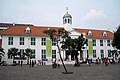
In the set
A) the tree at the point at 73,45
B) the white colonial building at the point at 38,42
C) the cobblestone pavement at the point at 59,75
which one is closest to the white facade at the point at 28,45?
the white colonial building at the point at 38,42

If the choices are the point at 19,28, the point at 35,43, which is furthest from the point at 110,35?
the point at 19,28

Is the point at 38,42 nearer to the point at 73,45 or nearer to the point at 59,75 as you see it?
the point at 73,45

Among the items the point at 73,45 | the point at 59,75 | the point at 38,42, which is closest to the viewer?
the point at 59,75

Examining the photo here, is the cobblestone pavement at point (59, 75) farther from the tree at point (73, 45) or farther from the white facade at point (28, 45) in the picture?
the white facade at point (28, 45)

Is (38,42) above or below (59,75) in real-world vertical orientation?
above

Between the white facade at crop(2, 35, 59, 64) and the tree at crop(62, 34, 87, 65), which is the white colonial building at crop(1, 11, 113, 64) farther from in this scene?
the tree at crop(62, 34, 87, 65)

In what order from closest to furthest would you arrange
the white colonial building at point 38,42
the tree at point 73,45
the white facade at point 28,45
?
the tree at point 73,45, the white facade at point 28,45, the white colonial building at point 38,42

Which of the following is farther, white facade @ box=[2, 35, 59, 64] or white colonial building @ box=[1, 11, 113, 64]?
white colonial building @ box=[1, 11, 113, 64]

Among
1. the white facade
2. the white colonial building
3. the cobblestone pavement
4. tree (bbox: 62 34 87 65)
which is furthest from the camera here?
the white colonial building

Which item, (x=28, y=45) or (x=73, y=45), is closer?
(x=73, y=45)

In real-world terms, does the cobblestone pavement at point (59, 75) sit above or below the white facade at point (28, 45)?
below

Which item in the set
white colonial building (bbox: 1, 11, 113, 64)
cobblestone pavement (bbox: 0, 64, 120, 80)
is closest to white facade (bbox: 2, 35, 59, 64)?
white colonial building (bbox: 1, 11, 113, 64)

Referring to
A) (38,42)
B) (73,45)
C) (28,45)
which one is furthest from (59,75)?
(38,42)

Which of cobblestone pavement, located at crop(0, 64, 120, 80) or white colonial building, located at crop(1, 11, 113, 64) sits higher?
white colonial building, located at crop(1, 11, 113, 64)
